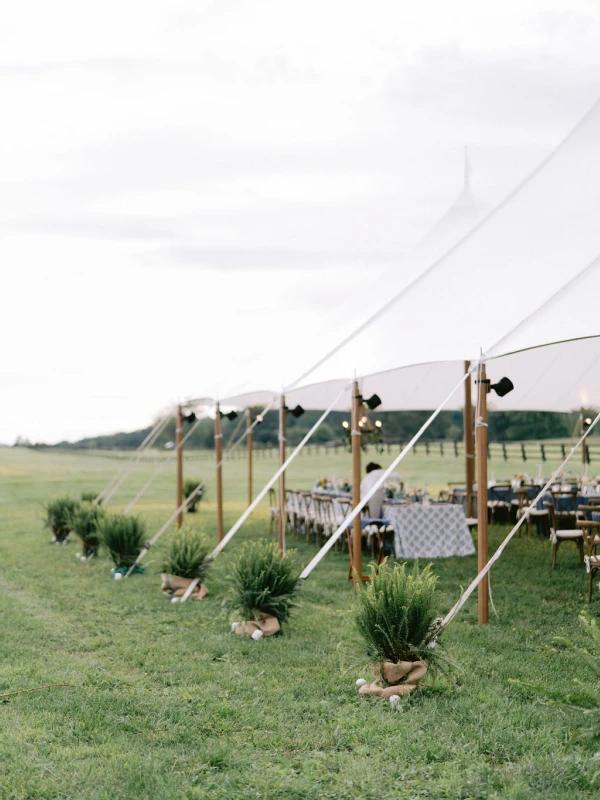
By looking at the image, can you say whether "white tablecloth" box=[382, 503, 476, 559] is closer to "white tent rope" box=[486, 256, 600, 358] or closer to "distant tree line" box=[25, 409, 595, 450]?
"white tent rope" box=[486, 256, 600, 358]

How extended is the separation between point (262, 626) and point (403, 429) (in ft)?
140

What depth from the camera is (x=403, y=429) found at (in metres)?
48.9

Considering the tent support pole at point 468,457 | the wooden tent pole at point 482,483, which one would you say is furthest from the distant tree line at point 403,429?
the wooden tent pole at point 482,483

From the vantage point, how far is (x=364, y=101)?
11016mm

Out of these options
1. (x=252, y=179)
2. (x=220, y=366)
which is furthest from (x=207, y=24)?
(x=252, y=179)

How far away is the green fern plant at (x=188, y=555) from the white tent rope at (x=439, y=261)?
2.35 meters

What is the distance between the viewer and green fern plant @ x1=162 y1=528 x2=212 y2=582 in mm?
8430

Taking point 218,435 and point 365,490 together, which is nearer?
point 365,490

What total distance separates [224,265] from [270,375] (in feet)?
101

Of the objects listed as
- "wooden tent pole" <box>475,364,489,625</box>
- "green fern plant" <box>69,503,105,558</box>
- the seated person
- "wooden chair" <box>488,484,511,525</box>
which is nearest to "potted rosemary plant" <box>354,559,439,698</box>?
"wooden tent pole" <box>475,364,489,625</box>

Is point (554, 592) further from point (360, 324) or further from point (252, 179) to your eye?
point (252, 179)

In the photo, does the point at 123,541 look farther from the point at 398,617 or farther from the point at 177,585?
the point at 398,617

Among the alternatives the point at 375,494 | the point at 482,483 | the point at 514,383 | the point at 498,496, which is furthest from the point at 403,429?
the point at 482,483

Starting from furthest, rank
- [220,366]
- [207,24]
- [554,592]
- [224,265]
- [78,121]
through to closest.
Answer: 1. [224,265]
2. [220,366]
3. [78,121]
4. [554,592]
5. [207,24]
